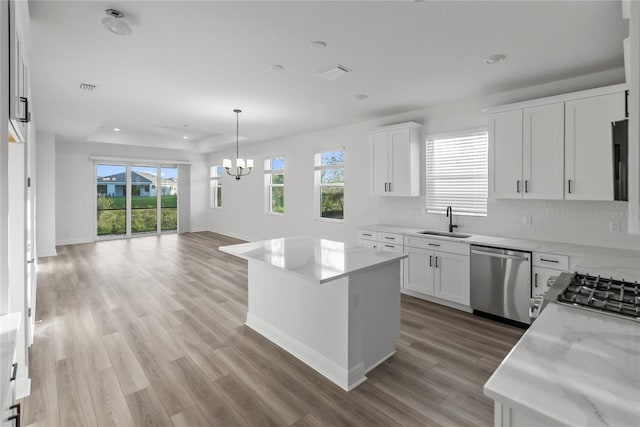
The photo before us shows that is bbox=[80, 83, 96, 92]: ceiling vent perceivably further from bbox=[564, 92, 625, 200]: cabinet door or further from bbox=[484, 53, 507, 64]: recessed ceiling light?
bbox=[564, 92, 625, 200]: cabinet door

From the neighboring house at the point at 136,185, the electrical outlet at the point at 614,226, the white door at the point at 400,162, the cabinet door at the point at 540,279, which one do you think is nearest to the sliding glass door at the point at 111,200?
the neighboring house at the point at 136,185

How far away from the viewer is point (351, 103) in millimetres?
4473

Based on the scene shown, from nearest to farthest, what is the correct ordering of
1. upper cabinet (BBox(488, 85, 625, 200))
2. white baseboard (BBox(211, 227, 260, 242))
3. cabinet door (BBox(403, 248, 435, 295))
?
1. upper cabinet (BBox(488, 85, 625, 200))
2. cabinet door (BBox(403, 248, 435, 295))
3. white baseboard (BBox(211, 227, 260, 242))

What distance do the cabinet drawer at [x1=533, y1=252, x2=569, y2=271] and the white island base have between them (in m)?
1.58

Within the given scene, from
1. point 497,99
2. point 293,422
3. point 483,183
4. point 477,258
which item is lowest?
point 293,422

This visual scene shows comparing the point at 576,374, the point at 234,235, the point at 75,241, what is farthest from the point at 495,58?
the point at 75,241

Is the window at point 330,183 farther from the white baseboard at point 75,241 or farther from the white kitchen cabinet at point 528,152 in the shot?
the white baseboard at point 75,241

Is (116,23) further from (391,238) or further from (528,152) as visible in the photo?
(528,152)

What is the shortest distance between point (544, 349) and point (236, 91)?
399cm

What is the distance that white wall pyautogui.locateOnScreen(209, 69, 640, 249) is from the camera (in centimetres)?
337

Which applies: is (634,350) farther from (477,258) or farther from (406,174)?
(406,174)

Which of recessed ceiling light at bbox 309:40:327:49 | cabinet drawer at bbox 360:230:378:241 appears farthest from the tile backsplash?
recessed ceiling light at bbox 309:40:327:49

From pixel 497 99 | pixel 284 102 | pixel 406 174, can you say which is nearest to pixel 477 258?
pixel 406 174

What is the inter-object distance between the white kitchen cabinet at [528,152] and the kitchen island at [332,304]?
1862 mm
